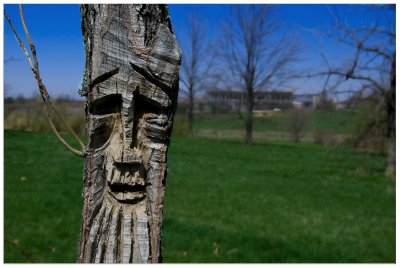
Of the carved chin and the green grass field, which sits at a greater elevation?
the carved chin

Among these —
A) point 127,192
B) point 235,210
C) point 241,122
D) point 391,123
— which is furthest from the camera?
point 241,122

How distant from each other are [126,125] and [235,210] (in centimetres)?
566

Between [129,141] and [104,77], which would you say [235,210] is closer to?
[129,141]

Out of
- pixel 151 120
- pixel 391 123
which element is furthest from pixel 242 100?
pixel 391 123

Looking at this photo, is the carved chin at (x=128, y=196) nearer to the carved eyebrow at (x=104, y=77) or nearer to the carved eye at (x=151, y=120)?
the carved eye at (x=151, y=120)

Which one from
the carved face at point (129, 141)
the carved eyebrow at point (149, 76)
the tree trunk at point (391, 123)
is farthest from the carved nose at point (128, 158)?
the tree trunk at point (391, 123)

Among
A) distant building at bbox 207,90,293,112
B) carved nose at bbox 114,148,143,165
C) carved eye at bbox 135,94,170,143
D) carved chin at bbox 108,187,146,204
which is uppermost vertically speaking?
distant building at bbox 207,90,293,112

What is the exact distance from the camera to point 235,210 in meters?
7.19

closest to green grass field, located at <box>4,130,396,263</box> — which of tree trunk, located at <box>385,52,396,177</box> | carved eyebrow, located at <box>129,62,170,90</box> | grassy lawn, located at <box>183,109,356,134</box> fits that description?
tree trunk, located at <box>385,52,396,177</box>

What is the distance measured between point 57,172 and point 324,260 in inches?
237

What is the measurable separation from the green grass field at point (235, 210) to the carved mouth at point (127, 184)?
0.82 meters

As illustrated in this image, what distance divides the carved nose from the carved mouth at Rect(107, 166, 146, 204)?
0.09ft

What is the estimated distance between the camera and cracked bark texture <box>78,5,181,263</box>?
1.62 metres

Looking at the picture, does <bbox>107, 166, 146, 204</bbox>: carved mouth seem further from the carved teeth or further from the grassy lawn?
the grassy lawn
